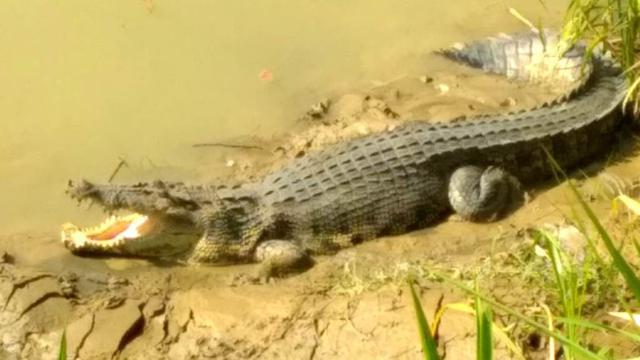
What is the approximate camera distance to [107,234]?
16.7 feet

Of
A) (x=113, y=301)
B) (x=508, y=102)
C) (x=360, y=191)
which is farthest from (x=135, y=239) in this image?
(x=508, y=102)

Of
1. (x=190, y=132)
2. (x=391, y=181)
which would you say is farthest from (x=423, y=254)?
(x=190, y=132)

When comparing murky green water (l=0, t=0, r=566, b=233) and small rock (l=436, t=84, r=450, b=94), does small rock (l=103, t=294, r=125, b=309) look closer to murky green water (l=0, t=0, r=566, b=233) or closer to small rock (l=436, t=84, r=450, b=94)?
murky green water (l=0, t=0, r=566, b=233)

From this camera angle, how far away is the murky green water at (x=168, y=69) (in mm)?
5688

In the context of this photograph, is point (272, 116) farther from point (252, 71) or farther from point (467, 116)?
point (467, 116)

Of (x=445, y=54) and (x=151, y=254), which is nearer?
(x=151, y=254)

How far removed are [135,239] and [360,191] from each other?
1.16 metres

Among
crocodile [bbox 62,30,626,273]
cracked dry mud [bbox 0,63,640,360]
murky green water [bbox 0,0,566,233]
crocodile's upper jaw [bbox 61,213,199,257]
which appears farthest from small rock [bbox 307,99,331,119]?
crocodile's upper jaw [bbox 61,213,199,257]

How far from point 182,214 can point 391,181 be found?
3.56 ft

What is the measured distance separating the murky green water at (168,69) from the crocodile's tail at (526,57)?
0.24 meters

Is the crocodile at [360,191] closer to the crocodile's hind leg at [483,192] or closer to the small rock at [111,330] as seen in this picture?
the crocodile's hind leg at [483,192]

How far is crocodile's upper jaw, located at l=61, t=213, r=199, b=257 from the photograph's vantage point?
4.98 meters

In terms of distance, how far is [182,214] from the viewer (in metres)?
5.02

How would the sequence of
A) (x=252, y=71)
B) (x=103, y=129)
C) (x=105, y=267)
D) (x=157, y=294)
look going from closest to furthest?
(x=157, y=294) < (x=105, y=267) < (x=103, y=129) < (x=252, y=71)
